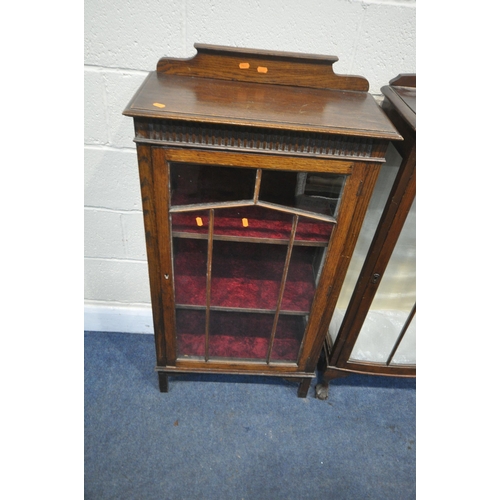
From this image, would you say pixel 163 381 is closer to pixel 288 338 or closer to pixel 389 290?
pixel 288 338

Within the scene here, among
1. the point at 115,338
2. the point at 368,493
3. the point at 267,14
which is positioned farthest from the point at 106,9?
the point at 368,493

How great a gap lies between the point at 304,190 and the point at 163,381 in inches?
30.8

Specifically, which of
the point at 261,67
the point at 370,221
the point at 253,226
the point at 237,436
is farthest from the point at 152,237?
the point at 237,436

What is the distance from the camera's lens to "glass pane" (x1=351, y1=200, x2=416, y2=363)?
95 centimetres

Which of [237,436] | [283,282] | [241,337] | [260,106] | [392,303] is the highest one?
[260,106]

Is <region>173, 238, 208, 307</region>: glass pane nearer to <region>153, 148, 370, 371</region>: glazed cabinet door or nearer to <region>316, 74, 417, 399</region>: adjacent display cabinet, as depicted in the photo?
<region>153, 148, 370, 371</region>: glazed cabinet door

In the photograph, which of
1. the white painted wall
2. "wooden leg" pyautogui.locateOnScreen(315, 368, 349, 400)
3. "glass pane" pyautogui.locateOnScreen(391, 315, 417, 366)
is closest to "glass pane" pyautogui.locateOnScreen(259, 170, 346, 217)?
the white painted wall

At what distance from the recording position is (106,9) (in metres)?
0.83

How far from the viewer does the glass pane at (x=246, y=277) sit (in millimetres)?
922

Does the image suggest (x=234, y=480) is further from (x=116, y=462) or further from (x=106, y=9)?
(x=106, y=9)

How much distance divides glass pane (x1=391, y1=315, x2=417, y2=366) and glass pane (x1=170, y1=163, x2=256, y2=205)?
2.21ft

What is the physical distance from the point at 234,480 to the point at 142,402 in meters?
0.37

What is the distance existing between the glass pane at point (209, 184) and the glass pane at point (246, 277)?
0.56 ft

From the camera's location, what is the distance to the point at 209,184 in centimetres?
77
